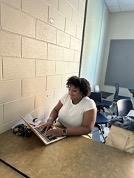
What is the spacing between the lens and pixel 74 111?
1621 millimetres

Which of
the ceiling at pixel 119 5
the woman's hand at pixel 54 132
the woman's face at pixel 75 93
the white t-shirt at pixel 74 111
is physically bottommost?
the woman's hand at pixel 54 132

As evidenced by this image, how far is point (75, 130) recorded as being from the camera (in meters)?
1.43

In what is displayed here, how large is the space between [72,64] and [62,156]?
1636mm

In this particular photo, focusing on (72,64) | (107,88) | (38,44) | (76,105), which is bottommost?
(107,88)

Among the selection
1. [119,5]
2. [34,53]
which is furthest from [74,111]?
[119,5]

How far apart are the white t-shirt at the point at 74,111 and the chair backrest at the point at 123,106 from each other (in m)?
1.20

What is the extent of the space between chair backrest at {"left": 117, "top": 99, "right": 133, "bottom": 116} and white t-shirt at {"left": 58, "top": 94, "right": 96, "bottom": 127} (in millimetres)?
1195

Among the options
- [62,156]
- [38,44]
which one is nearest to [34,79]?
[38,44]

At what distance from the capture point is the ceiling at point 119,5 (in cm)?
370

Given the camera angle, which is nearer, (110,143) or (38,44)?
(110,143)

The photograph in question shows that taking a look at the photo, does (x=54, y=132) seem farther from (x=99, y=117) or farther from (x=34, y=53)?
(x=99, y=117)

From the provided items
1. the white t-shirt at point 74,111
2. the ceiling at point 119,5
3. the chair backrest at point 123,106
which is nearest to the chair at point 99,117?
the chair backrest at point 123,106

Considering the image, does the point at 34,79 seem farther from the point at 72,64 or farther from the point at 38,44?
the point at 72,64

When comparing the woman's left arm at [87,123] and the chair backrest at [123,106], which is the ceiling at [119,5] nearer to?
→ the chair backrest at [123,106]
